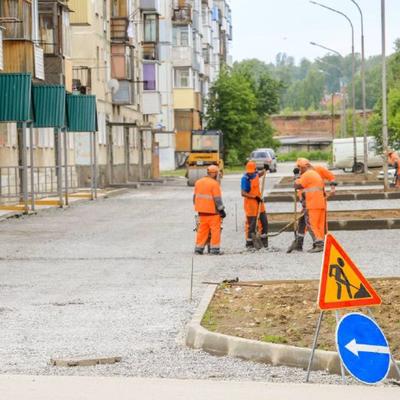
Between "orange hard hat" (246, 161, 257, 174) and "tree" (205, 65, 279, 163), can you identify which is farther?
"tree" (205, 65, 279, 163)

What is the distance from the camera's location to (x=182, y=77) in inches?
4350

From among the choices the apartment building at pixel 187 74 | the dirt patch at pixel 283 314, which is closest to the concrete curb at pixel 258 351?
the dirt patch at pixel 283 314

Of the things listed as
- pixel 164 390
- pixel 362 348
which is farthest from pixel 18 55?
pixel 362 348

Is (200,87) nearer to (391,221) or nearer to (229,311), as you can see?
(391,221)

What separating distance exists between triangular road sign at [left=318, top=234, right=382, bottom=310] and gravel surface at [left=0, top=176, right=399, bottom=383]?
2.65ft

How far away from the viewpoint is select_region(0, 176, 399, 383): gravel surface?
1238 cm

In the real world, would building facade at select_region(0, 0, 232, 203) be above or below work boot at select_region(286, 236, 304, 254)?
above

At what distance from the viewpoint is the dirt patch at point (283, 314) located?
516 inches

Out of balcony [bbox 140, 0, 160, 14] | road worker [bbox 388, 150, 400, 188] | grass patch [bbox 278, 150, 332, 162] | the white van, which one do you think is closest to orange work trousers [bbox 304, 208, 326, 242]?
road worker [bbox 388, 150, 400, 188]

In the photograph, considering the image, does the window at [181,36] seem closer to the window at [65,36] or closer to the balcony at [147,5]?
the balcony at [147,5]

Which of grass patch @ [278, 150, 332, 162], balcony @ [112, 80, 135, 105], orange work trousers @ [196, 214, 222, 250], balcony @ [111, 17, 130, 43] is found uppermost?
balcony @ [111, 17, 130, 43]

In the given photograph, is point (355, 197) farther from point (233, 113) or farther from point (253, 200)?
point (233, 113)

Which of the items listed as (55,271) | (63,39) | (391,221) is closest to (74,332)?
(55,271)

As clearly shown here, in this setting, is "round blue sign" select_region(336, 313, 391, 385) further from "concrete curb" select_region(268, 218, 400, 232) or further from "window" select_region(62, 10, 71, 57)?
"window" select_region(62, 10, 71, 57)
